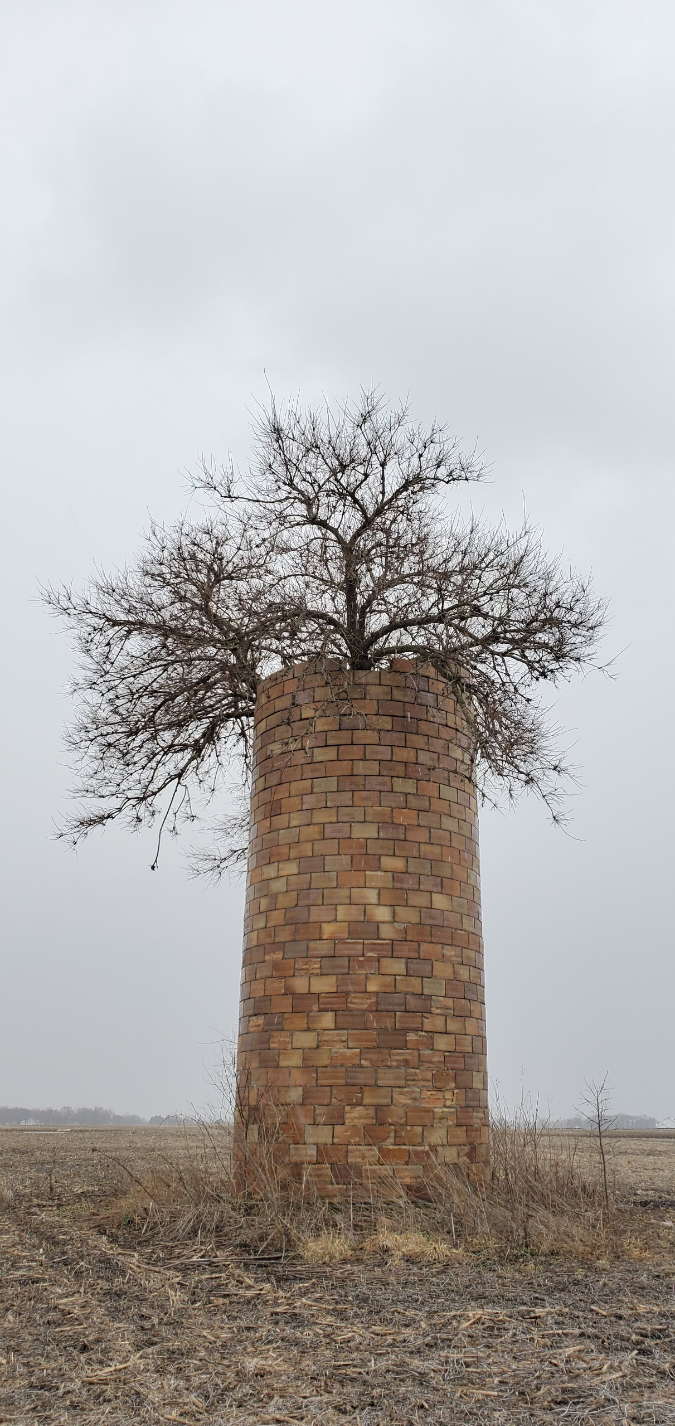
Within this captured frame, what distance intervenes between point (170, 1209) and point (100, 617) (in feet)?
21.6

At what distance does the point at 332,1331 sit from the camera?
5.38 metres

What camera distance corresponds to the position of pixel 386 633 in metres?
10.4

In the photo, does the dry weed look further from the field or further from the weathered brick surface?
the weathered brick surface

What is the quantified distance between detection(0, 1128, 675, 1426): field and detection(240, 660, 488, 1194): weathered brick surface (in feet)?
4.15

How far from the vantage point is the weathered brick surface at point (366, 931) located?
28.6 feet

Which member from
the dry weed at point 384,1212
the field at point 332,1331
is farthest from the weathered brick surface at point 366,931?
the field at point 332,1331

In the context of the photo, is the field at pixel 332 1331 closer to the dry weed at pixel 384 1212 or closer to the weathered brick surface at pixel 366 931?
the dry weed at pixel 384 1212

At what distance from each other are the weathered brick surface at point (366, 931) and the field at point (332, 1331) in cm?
126

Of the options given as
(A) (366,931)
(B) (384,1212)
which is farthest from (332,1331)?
(A) (366,931)

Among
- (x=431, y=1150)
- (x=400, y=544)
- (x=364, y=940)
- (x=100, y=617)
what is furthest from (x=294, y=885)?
(x=100, y=617)

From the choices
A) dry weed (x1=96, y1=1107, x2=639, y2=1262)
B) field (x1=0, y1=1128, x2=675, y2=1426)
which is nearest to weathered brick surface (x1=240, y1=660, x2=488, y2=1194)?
dry weed (x1=96, y1=1107, x2=639, y2=1262)

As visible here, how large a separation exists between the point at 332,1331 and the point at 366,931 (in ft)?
13.1

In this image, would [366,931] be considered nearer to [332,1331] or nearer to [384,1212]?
[384,1212]

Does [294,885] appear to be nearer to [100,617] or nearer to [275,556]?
[275,556]
